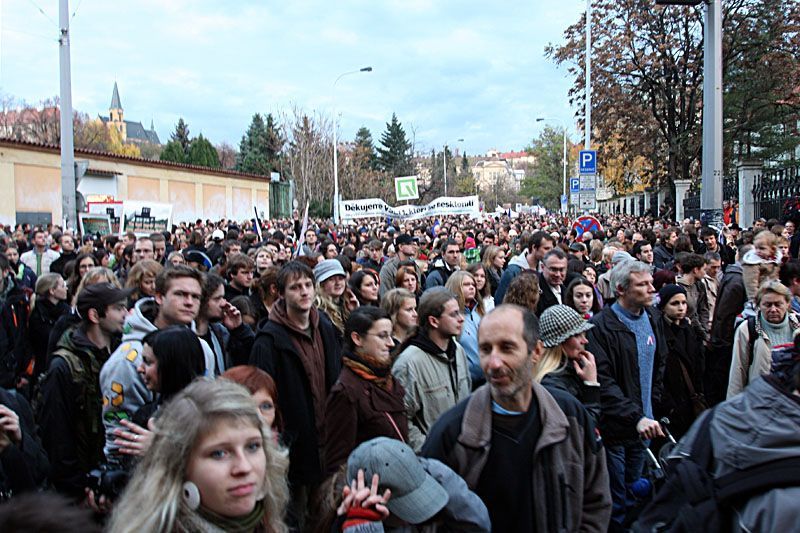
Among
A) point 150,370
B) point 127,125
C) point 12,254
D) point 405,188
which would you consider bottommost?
point 150,370

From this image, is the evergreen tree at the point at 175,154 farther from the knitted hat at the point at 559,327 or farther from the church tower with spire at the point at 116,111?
the church tower with spire at the point at 116,111

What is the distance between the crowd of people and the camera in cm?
225

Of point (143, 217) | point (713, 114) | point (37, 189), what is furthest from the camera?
point (37, 189)

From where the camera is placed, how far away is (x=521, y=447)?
9.62 ft

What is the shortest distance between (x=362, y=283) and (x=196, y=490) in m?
5.28

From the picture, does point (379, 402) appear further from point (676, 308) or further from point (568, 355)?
point (676, 308)

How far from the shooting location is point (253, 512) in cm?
234

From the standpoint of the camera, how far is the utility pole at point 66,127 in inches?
599

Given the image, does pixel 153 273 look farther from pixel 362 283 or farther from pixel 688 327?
pixel 688 327

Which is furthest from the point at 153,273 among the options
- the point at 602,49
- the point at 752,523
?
the point at 602,49

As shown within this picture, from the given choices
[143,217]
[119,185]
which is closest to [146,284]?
[143,217]

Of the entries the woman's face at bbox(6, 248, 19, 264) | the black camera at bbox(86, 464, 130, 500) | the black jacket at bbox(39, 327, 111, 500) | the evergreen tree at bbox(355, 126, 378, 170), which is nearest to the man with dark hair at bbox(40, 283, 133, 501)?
the black jacket at bbox(39, 327, 111, 500)

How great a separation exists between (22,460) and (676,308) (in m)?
5.45

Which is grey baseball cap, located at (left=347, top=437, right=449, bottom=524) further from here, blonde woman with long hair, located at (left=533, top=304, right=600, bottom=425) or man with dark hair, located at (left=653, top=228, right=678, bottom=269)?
man with dark hair, located at (left=653, top=228, right=678, bottom=269)
